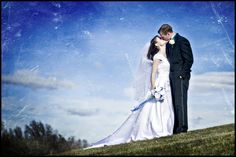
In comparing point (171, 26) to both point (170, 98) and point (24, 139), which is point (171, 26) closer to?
point (170, 98)

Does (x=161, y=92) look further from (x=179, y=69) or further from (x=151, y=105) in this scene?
(x=179, y=69)

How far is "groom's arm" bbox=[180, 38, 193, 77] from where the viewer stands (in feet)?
54.1

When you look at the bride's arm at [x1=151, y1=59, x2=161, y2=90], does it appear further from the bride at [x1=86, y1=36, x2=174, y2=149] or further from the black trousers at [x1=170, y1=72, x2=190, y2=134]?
the black trousers at [x1=170, y1=72, x2=190, y2=134]

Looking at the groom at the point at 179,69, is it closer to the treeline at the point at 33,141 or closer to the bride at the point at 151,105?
the bride at the point at 151,105

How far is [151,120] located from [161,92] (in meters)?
0.83

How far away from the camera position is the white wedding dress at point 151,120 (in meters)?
15.4

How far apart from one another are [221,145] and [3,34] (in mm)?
6639

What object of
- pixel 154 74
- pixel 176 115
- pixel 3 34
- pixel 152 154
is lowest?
pixel 152 154

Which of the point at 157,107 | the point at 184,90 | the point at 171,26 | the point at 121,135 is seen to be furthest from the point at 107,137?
the point at 171,26

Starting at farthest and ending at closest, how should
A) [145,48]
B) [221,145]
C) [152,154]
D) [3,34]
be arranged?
[145,48] → [3,34] → [221,145] → [152,154]

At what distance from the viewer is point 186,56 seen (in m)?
16.5

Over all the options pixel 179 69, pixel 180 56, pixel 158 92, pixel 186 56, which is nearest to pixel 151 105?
pixel 158 92

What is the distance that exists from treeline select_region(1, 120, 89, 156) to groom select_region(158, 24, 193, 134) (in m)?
3.57

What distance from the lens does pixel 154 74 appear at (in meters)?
15.8
